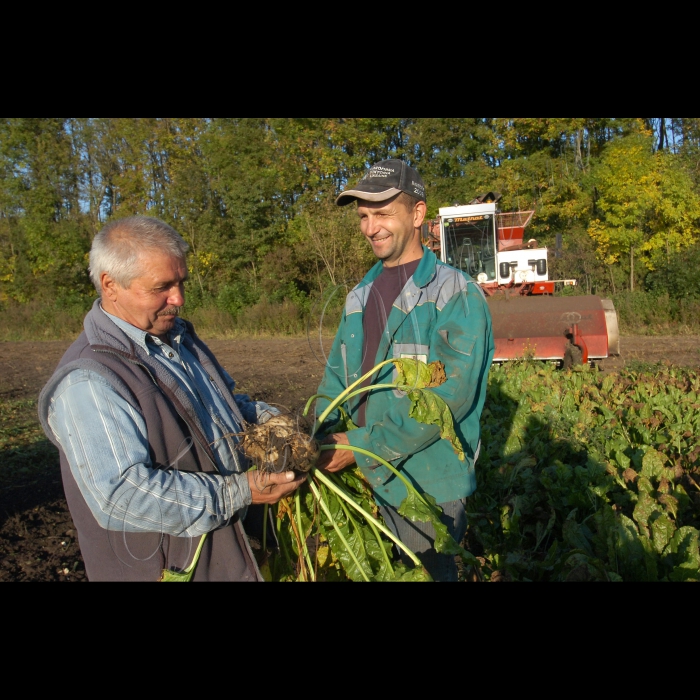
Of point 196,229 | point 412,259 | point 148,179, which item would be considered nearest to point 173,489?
point 412,259

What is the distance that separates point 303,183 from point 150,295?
2129 cm

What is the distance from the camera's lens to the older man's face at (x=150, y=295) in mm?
2031

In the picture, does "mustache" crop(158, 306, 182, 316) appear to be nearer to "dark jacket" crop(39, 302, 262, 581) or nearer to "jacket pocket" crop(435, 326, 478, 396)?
"dark jacket" crop(39, 302, 262, 581)

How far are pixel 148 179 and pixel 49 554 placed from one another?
73.7ft

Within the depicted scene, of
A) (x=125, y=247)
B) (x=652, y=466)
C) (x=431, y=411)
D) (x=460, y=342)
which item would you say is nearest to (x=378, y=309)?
(x=460, y=342)

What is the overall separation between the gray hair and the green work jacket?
0.92 m

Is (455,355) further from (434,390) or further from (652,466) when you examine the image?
(652,466)

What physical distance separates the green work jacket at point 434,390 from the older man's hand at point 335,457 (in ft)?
0.19

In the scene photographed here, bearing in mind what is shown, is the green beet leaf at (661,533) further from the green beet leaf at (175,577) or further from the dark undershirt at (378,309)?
the green beet leaf at (175,577)

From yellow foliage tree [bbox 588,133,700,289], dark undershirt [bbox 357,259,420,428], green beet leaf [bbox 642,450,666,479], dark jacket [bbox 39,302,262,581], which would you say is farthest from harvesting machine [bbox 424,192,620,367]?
yellow foliage tree [bbox 588,133,700,289]

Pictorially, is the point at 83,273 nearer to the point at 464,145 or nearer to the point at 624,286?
the point at 464,145

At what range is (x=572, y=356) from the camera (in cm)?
1013

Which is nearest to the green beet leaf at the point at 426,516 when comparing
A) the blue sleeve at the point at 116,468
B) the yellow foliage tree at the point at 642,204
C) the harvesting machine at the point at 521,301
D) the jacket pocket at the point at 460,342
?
the jacket pocket at the point at 460,342

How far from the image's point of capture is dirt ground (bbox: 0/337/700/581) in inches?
182
